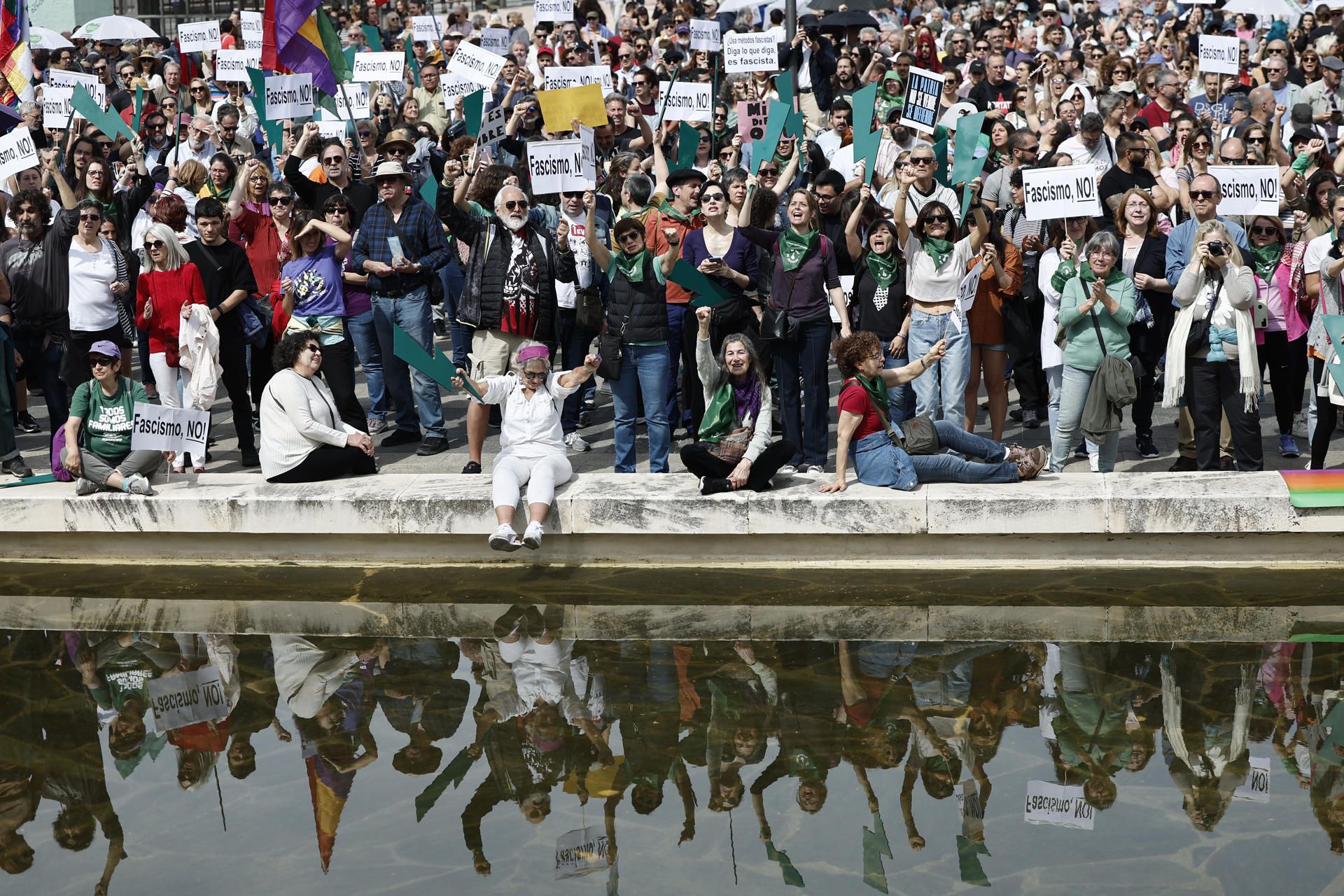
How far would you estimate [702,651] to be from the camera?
23.7 ft

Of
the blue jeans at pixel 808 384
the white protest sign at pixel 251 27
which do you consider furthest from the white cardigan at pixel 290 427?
the white protest sign at pixel 251 27

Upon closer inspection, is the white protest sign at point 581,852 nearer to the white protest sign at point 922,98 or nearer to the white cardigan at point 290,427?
the white cardigan at point 290,427

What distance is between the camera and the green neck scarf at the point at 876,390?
8.49 m

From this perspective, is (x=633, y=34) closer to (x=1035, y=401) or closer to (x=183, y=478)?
(x=1035, y=401)

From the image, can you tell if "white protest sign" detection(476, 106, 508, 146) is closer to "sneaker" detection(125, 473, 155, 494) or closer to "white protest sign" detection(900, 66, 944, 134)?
"white protest sign" detection(900, 66, 944, 134)

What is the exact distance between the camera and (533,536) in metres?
8.12

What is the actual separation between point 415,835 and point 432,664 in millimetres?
1645

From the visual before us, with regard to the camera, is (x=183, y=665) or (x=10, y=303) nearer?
(x=183, y=665)

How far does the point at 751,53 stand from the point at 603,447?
4.92 meters

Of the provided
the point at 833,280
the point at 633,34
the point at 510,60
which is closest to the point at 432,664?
the point at 833,280

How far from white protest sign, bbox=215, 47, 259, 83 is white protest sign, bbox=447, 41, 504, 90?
2368 millimetres

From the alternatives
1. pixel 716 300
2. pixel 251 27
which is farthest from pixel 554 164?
pixel 251 27

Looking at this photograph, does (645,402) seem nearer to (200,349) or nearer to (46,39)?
(200,349)

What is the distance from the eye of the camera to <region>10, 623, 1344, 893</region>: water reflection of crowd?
577 centimetres
